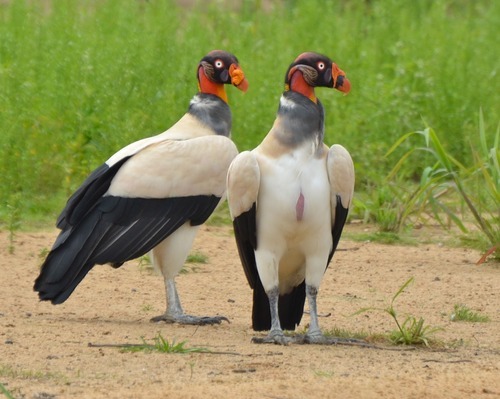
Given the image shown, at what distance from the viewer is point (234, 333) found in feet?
19.9

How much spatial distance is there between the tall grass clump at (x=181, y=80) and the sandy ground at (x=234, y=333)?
3.21 ft

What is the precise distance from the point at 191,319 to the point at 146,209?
0.62 m

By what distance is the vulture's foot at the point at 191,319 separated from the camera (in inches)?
249

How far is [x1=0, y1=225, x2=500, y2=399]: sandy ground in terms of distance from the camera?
4.66 m

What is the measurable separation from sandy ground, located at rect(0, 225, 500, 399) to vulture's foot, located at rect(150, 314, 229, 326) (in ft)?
0.26

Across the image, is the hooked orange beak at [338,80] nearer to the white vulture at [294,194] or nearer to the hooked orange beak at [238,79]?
the white vulture at [294,194]

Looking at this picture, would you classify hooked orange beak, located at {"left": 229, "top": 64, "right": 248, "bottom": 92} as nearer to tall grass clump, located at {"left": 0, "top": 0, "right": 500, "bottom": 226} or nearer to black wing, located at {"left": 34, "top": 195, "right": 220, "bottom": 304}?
black wing, located at {"left": 34, "top": 195, "right": 220, "bottom": 304}

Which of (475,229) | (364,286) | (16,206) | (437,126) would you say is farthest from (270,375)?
(437,126)

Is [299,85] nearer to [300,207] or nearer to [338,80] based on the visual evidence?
[338,80]

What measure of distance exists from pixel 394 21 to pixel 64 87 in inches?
174

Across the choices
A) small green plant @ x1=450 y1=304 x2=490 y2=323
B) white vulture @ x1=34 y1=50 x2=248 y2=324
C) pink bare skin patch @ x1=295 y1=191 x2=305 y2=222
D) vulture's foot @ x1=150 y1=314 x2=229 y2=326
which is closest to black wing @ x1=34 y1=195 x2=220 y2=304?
white vulture @ x1=34 y1=50 x2=248 y2=324

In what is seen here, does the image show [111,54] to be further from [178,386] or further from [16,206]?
[178,386]

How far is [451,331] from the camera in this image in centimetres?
611

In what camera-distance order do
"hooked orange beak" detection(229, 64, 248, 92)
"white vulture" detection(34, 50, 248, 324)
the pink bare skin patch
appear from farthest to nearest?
"hooked orange beak" detection(229, 64, 248, 92), "white vulture" detection(34, 50, 248, 324), the pink bare skin patch
